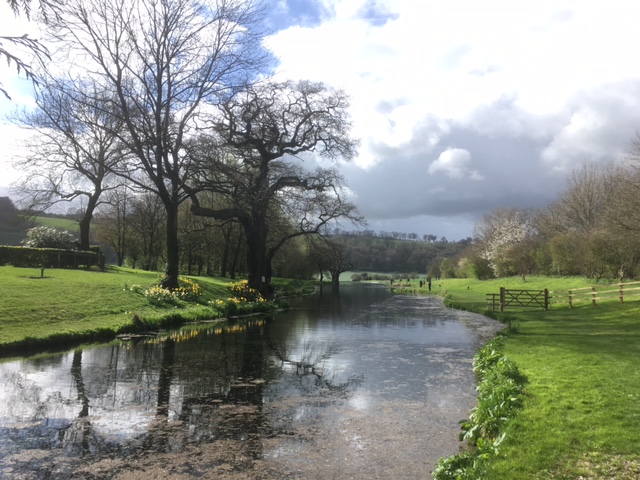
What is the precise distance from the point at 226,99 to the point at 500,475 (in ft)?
83.7

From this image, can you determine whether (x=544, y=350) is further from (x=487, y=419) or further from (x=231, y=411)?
(x=231, y=411)

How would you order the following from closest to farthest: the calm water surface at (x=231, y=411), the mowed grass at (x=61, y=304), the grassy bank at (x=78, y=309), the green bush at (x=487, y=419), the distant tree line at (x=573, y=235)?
the green bush at (x=487, y=419) → the calm water surface at (x=231, y=411) → the grassy bank at (x=78, y=309) → the mowed grass at (x=61, y=304) → the distant tree line at (x=573, y=235)

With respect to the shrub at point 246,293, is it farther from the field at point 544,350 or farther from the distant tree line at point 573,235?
the distant tree line at point 573,235

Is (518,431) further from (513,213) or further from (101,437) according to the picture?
(513,213)

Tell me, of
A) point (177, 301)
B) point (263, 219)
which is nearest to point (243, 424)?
point (177, 301)

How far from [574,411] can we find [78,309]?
17.5 m

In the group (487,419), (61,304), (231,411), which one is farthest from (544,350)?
(61,304)

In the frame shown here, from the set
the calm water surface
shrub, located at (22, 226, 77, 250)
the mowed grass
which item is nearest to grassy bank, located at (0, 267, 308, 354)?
the mowed grass

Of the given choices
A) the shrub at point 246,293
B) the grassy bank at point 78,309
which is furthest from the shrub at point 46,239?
the shrub at point 246,293

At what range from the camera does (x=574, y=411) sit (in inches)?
301

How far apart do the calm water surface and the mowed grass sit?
2.36 m

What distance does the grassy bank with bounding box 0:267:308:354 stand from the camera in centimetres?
1515

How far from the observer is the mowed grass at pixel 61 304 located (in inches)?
614

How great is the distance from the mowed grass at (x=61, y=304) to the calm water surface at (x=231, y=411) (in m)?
2.36
